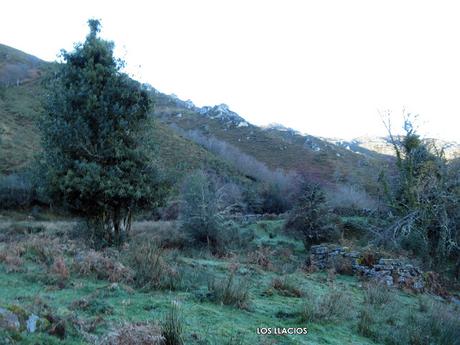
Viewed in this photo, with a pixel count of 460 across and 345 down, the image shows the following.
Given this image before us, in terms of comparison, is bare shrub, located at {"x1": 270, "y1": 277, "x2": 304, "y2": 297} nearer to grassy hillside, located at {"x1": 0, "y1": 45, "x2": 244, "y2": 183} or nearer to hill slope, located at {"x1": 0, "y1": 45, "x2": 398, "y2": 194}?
hill slope, located at {"x1": 0, "y1": 45, "x2": 398, "y2": 194}

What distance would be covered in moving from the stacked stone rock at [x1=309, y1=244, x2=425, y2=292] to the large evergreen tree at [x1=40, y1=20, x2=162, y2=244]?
20.4 ft

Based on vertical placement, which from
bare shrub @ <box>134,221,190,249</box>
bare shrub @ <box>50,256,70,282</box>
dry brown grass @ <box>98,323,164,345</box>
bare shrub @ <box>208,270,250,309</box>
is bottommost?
bare shrub @ <box>134,221,190,249</box>

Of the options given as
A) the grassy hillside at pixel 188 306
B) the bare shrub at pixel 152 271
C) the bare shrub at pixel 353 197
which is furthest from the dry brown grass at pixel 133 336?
the bare shrub at pixel 353 197

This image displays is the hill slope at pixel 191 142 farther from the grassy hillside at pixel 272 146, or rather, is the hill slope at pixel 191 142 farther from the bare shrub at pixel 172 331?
the bare shrub at pixel 172 331

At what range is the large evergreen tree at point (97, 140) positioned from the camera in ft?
43.0

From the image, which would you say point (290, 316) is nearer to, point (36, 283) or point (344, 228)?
point (36, 283)

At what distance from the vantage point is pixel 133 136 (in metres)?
14.3

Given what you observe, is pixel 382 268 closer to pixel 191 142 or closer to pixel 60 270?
pixel 60 270

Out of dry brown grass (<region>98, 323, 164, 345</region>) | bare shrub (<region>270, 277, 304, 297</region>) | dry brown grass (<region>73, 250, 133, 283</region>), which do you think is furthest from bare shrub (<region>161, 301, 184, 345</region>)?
bare shrub (<region>270, 277, 304, 297</region>)

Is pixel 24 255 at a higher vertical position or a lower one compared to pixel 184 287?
lower

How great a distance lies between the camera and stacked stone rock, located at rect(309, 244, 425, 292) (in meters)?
11.8

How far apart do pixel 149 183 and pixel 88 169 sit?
210cm

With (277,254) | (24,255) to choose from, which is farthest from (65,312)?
(277,254)

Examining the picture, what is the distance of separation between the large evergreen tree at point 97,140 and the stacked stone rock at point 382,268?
6.21m
